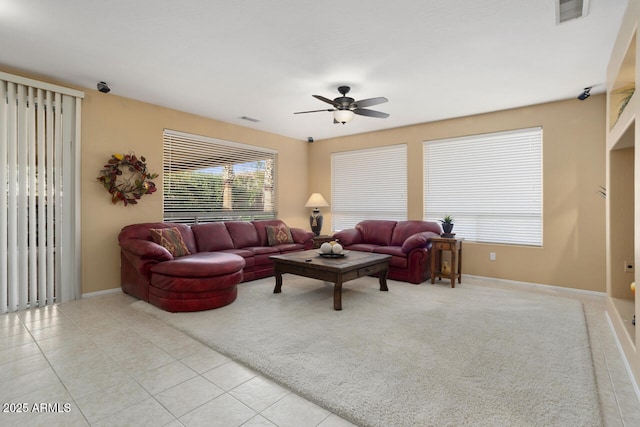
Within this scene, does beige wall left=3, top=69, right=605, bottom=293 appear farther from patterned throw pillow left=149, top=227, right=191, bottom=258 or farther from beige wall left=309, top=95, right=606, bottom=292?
patterned throw pillow left=149, top=227, right=191, bottom=258

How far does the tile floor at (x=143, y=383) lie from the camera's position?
1800 mm

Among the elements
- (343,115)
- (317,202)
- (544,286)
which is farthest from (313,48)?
(544,286)

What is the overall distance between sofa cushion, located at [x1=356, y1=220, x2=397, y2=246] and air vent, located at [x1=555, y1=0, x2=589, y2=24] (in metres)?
3.82

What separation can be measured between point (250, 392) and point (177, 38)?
302 cm

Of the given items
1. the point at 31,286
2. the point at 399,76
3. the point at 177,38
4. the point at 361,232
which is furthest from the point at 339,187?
the point at 31,286

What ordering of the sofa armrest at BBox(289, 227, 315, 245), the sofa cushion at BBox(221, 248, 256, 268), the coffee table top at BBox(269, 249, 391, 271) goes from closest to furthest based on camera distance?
1. the coffee table top at BBox(269, 249, 391, 271)
2. the sofa cushion at BBox(221, 248, 256, 268)
3. the sofa armrest at BBox(289, 227, 315, 245)

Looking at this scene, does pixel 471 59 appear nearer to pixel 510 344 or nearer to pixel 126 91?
pixel 510 344

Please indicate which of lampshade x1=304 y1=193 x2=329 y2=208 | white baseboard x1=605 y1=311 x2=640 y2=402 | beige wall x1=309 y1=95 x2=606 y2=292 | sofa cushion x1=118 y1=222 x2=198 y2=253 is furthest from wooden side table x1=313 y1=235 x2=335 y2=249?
white baseboard x1=605 y1=311 x2=640 y2=402

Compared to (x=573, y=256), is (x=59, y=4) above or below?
above

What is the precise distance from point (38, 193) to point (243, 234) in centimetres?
274

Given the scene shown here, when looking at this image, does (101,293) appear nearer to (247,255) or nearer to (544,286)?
(247,255)

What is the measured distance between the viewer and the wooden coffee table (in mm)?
3600

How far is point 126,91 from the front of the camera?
14.1ft

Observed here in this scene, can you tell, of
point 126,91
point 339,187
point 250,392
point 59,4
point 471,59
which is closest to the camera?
point 250,392
